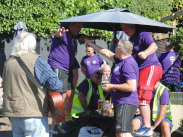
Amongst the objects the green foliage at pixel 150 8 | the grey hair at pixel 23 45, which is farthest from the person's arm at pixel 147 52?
the green foliage at pixel 150 8

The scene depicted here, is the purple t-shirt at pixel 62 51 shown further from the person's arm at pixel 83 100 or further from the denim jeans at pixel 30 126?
the denim jeans at pixel 30 126

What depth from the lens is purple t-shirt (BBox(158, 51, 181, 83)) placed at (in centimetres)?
838

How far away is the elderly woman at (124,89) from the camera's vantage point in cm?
459

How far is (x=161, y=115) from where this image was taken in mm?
5395

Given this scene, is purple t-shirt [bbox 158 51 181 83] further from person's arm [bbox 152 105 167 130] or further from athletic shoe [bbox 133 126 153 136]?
athletic shoe [bbox 133 126 153 136]

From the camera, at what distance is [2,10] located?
10.0m

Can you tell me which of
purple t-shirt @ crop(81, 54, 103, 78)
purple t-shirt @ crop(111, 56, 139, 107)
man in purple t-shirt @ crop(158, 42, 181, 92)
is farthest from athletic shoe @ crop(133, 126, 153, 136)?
purple t-shirt @ crop(81, 54, 103, 78)

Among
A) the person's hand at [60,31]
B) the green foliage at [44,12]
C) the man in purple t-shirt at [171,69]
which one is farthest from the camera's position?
the green foliage at [44,12]

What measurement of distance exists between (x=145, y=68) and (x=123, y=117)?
979mm

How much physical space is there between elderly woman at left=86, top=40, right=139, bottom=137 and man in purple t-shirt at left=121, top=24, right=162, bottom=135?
44 centimetres

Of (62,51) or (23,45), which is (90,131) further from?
(23,45)

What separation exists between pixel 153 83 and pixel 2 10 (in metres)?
5.92

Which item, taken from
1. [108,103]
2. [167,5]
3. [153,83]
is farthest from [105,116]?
[167,5]

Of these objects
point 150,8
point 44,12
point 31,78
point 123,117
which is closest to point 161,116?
point 123,117
